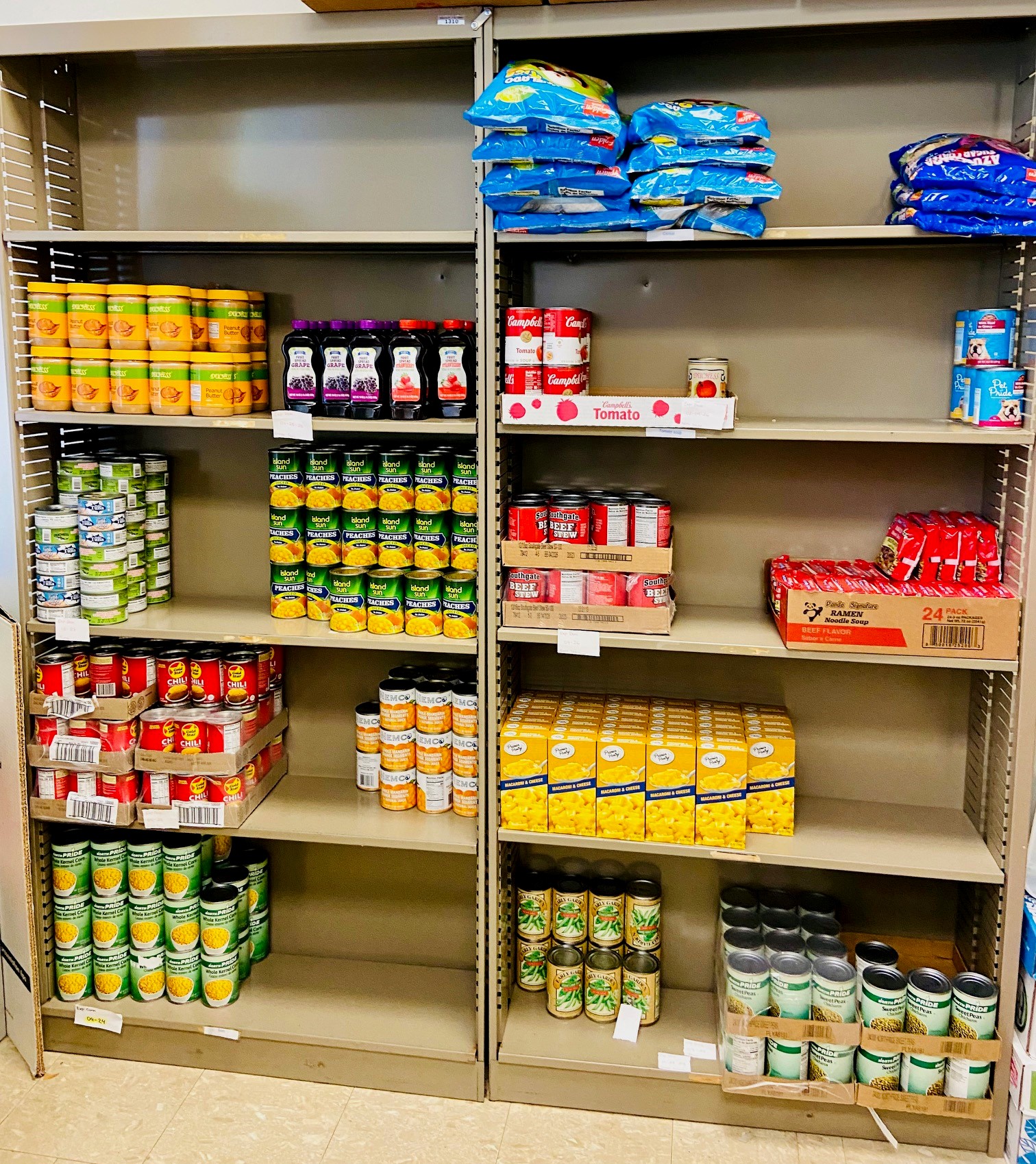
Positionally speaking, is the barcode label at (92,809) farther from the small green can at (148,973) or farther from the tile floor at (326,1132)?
the tile floor at (326,1132)

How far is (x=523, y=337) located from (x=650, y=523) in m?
0.51

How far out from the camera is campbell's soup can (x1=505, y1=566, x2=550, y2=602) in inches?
99.1

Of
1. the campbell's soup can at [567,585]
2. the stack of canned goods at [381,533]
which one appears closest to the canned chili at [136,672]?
the stack of canned goods at [381,533]

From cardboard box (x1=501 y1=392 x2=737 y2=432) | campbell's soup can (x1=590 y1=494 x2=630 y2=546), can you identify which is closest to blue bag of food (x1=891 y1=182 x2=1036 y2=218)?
cardboard box (x1=501 y1=392 x2=737 y2=432)

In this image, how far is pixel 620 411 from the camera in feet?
7.75

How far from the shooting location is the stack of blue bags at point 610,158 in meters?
2.19

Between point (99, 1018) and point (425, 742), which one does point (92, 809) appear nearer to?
point (99, 1018)

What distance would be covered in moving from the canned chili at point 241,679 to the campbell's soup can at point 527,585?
0.73 meters

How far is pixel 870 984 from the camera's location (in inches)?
97.8

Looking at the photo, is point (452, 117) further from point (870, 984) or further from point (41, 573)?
point (870, 984)

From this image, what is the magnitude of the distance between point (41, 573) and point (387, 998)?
1435mm

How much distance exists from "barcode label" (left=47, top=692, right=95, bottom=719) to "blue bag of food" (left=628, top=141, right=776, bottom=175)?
181 centimetres

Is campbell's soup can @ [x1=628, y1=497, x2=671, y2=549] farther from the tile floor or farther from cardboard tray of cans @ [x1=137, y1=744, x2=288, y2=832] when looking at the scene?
the tile floor

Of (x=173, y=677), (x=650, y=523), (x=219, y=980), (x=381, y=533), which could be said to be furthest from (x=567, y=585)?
(x=219, y=980)
